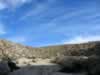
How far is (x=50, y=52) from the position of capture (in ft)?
68.0

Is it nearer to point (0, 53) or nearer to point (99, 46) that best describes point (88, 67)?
point (99, 46)

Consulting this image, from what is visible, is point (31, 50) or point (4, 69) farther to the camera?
point (31, 50)

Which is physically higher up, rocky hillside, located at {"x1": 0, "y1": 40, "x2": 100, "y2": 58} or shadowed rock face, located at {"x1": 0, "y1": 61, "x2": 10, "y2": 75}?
rocky hillside, located at {"x1": 0, "y1": 40, "x2": 100, "y2": 58}

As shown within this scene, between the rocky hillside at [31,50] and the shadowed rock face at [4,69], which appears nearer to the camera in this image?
the shadowed rock face at [4,69]

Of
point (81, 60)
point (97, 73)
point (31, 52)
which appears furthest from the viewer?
point (31, 52)

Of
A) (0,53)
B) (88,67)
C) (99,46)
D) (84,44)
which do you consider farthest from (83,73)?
(0,53)

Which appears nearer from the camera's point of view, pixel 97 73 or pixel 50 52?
pixel 97 73

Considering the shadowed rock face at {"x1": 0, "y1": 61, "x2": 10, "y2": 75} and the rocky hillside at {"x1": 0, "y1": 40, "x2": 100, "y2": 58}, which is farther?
the rocky hillside at {"x1": 0, "y1": 40, "x2": 100, "y2": 58}

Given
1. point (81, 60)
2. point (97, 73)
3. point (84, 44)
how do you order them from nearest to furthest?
point (97, 73) → point (81, 60) → point (84, 44)

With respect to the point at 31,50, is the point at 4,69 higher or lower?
lower

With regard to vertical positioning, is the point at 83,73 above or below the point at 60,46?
below

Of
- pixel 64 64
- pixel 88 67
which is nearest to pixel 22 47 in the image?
pixel 64 64

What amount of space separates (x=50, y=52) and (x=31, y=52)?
1.48 metres

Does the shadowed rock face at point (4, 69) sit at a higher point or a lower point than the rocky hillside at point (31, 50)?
lower
